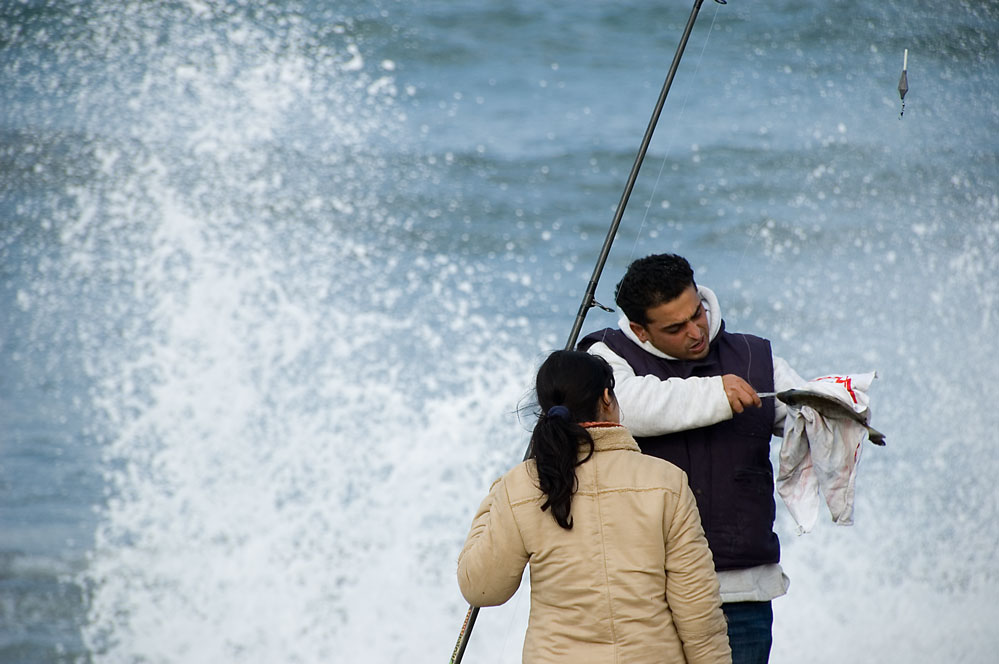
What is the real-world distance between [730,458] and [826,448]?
0.47ft

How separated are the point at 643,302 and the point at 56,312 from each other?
202cm

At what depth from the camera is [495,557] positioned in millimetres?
1198

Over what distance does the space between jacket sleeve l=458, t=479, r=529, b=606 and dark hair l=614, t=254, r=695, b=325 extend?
1.15 feet

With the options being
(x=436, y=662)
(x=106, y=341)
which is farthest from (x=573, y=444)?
(x=106, y=341)

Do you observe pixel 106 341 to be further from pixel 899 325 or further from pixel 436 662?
pixel 899 325

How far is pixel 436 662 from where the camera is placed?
2.83m

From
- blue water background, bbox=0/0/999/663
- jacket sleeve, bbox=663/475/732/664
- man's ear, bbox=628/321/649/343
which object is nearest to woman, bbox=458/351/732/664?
jacket sleeve, bbox=663/475/732/664

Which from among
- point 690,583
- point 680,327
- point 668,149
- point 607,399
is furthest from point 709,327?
point 668,149

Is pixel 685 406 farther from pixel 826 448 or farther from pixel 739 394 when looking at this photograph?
pixel 826 448

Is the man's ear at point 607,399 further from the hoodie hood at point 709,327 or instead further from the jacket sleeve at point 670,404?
the hoodie hood at point 709,327

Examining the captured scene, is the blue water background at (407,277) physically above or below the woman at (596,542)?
below

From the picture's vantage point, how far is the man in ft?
4.58

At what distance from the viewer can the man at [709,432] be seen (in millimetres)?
1395

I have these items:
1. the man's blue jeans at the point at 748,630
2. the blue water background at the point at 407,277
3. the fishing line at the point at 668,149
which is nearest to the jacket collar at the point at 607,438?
the man's blue jeans at the point at 748,630
